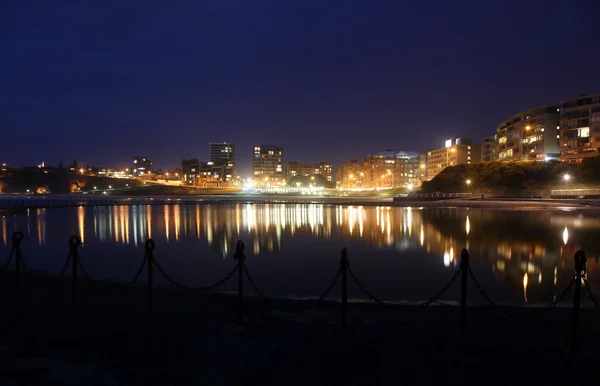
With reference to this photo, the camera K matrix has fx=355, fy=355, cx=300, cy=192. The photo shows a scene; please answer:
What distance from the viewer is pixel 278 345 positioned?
607 centimetres

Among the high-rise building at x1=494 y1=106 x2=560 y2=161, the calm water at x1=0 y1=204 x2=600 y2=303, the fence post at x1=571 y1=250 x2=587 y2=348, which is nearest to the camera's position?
the fence post at x1=571 y1=250 x2=587 y2=348

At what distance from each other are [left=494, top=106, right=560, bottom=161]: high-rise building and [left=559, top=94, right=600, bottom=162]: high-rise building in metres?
5.07

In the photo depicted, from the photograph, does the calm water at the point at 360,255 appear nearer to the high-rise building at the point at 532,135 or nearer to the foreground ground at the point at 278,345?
the foreground ground at the point at 278,345

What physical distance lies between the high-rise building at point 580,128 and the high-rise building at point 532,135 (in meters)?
5.07

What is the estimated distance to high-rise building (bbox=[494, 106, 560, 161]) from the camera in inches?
3708

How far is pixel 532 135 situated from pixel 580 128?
44.8 ft

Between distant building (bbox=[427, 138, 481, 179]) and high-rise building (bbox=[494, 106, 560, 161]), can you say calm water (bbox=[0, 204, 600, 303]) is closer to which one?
high-rise building (bbox=[494, 106, 560, 161])

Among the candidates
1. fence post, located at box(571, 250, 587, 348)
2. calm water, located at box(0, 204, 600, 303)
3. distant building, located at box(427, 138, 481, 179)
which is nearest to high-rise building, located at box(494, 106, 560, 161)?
distant building, located at box(427, 138, 481, 179)

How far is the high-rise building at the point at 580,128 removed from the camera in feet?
267

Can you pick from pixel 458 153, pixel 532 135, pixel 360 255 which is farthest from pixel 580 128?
pixel 360 255

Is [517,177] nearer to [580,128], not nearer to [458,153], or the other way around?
[580,128]

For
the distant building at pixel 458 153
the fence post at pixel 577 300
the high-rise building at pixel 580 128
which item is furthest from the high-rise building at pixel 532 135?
the fence post at pixel 577 300

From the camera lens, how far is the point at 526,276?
11.4m

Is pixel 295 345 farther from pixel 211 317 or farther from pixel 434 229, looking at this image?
pixel 434 229
